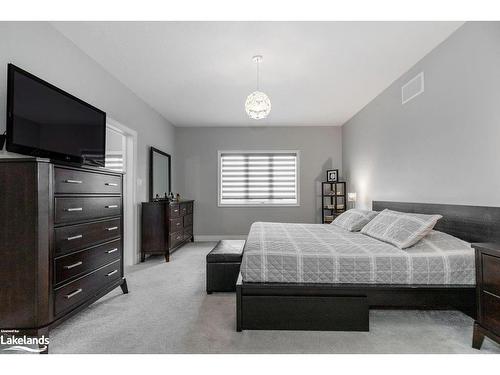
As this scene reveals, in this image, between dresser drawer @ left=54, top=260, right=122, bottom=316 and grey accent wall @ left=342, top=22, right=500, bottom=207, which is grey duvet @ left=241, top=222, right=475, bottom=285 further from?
dresser drawer @ left=54, top=260, right=122, bottom=316

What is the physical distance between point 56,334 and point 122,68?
9.25 feet

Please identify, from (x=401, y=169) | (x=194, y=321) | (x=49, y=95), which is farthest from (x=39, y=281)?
(x=401, y=169)

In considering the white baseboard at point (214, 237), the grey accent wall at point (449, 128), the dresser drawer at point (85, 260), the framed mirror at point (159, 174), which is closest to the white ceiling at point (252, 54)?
the grey accent wall at point (449, 128)

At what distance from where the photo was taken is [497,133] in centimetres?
209

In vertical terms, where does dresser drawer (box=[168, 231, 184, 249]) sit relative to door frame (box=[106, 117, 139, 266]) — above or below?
below

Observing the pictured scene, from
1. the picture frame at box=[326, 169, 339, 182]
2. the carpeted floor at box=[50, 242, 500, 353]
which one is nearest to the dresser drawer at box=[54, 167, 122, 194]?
the carpeted floor at box=[50, 242, 500, 353]

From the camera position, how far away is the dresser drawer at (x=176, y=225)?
4.44 metres

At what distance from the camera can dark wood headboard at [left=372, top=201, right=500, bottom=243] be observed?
210 centimetres

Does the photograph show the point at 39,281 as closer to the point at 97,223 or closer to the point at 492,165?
the point at 97,223

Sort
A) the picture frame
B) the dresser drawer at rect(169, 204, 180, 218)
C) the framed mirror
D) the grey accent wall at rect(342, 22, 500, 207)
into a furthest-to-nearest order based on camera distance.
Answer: the picture frame
the framed mirror
the dresser drawer at rect(169, 204, 180, 218)
the grey accent wall at rect(342, 22, 500, 207)

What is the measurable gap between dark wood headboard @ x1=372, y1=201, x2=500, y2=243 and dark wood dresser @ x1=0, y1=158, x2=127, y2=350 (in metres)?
3.19

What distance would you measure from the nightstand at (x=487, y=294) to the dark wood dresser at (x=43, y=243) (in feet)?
9.02

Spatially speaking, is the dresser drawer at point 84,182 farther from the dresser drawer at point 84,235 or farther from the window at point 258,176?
the window at point 258,176

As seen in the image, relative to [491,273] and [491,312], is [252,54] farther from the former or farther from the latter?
[491,312]
